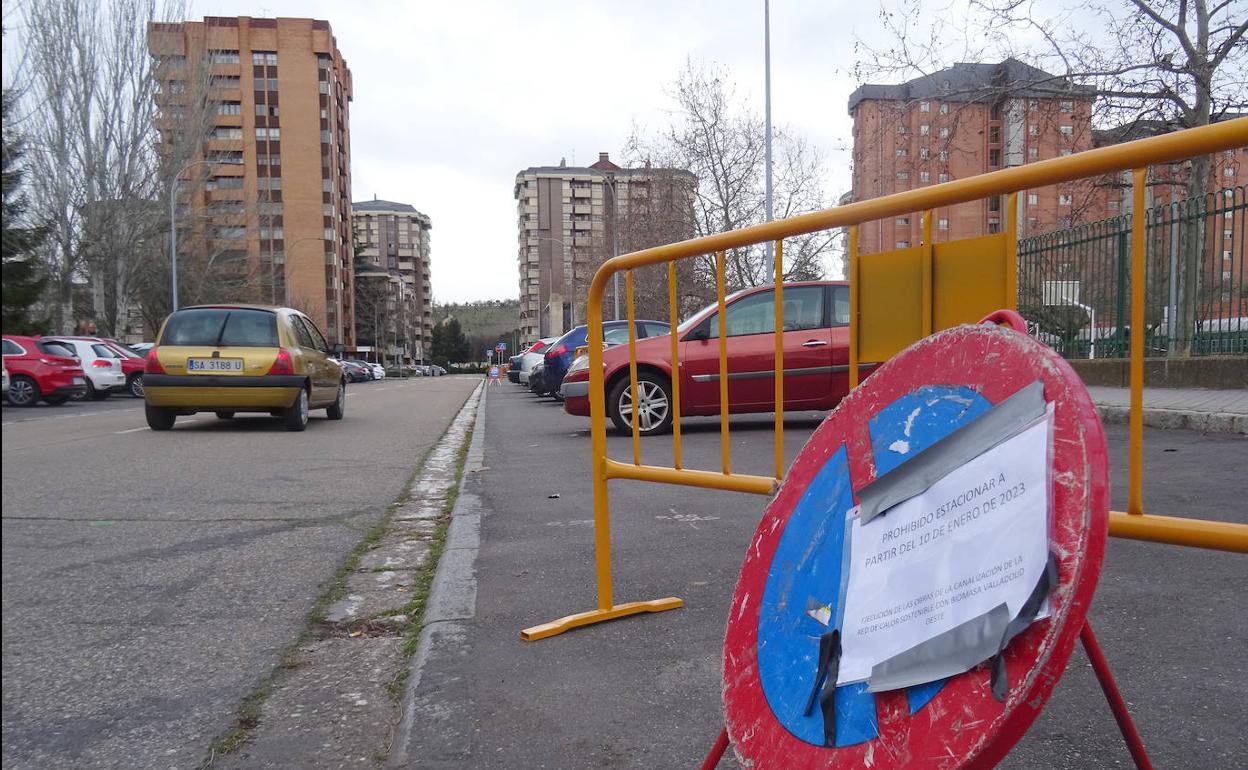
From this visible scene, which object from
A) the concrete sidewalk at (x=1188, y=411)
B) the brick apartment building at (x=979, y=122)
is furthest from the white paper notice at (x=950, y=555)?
the brick apartment building at (x=979, y=122)

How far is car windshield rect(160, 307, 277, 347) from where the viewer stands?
10547 mm

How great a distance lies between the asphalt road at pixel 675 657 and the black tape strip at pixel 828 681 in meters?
0.68

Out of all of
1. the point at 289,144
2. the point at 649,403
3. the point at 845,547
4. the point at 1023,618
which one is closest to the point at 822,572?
the point at 845,547

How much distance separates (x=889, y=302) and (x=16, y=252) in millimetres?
2063

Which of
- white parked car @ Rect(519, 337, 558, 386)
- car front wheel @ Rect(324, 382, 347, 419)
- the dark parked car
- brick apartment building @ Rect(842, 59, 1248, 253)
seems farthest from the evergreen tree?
white parked car @ Rect(519, 337, 558, 386)

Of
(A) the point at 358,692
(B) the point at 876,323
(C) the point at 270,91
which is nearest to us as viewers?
(B) the point at 876,323

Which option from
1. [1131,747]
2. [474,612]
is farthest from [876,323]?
[474,612]

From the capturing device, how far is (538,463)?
7766mm

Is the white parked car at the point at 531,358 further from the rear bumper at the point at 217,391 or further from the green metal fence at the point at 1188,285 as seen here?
the green metal fence at the point at 1188,285

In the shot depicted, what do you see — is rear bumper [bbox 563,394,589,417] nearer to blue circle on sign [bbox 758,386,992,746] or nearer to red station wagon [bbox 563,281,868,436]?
red station wagon [bbox 563,281,868,436]

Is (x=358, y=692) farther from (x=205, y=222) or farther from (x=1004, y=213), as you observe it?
(x=205, y=222)

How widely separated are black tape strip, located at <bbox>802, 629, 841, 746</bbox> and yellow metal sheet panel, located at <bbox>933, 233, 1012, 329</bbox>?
959 mm

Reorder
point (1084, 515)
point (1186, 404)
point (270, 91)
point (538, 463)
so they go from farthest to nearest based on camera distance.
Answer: point (270, 91) < point (1186, 404) < point (538, 463) < point (1084, 515)

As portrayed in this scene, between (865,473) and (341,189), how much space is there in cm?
9344
